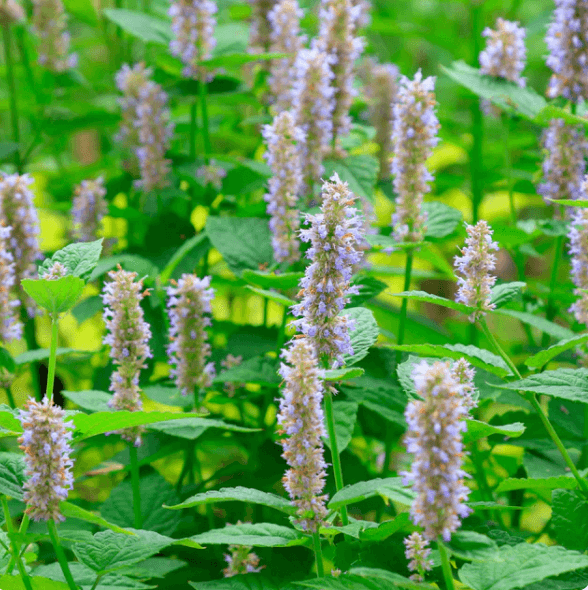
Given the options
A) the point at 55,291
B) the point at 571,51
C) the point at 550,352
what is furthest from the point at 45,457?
the point at 571,51

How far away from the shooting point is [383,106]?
13.4ft

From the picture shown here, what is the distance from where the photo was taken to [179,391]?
2.80 meters

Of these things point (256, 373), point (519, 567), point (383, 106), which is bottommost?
point (256, 373)

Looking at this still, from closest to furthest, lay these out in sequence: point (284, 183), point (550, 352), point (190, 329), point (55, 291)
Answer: point (55, 291) → point (550, 352) → point (190, 329) → point (284, 183)

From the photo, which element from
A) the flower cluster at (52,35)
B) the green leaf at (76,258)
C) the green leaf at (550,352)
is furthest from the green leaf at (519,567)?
the flower cluster at (52,35)

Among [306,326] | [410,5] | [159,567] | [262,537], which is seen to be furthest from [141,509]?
[410,5]

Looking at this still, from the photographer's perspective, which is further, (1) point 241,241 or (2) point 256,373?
(1) point 241,241

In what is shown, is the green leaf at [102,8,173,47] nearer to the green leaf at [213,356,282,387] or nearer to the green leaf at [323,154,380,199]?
the green leaf at [323,154,380,199]

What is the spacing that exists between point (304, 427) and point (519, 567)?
21.4 inches

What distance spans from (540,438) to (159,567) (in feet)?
4.58

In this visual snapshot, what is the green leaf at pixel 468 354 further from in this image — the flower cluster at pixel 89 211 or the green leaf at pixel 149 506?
the flower cluster at pixel 89 211

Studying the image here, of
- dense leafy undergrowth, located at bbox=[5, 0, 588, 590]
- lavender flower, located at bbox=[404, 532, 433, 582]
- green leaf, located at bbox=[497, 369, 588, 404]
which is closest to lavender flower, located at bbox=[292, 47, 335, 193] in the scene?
dense leafy undergrowth, located at bbox=[5, 0, 588, 590]

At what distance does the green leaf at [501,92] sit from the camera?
315cm

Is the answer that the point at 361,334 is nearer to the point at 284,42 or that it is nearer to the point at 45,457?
the point at 45,457
